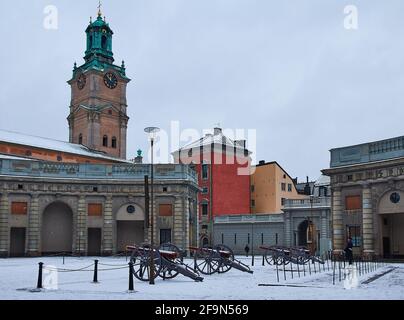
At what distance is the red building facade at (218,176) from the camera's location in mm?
61750

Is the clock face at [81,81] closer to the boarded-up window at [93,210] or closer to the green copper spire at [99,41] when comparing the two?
the green copper spire at [99,41]

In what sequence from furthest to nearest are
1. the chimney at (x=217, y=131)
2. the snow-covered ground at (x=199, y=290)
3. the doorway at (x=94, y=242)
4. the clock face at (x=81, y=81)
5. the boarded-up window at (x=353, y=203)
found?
the clock face at (x=81, y=81) < the chimney at (x=217, y=131) < the doorway at (x=94, y=242) < the boarded-up window at (x=353, y=203) < the snow-covered ground at (x=199, y=290)

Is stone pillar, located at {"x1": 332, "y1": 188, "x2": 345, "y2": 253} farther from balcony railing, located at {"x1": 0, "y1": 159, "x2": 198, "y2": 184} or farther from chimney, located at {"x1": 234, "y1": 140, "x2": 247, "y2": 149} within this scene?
chimney, located at {"x1": 234, "y1": 140, "x2": 247, "y2": 149}

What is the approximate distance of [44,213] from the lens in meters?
39.9

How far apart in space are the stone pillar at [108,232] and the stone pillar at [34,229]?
4685 millimetres

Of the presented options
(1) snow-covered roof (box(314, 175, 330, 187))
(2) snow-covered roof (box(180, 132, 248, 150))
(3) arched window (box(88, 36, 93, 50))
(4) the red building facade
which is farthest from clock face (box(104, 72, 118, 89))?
(1) snow-covered roof (box(314, 175, 330, 187))

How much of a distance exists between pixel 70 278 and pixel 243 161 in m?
47.7

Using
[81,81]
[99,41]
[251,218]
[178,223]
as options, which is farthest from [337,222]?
[99,41]

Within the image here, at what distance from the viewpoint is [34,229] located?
38.4 m

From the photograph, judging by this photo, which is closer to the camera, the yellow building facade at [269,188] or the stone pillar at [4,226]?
the stone pillar at [4,226]

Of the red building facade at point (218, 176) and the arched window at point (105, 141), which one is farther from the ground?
the arched window at point (105, 141)

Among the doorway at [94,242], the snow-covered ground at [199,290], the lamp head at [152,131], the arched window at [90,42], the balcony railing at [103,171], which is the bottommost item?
the snow-covered ground at [199,290]

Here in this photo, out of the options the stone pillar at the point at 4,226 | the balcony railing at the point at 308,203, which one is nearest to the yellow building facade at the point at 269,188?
the balcony railing at the point at 308,203

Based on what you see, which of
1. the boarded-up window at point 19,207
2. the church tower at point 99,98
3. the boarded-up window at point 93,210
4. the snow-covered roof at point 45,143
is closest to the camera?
the boarded-up window at point 19,207
